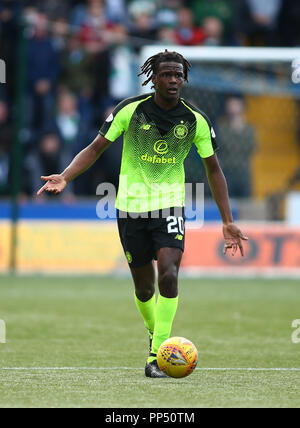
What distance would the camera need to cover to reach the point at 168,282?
300 inches

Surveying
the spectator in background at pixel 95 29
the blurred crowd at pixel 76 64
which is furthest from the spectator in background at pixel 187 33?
the spectator in background at pixel 95 29

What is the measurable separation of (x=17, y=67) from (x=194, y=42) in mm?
3425

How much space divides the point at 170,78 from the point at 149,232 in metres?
1.19

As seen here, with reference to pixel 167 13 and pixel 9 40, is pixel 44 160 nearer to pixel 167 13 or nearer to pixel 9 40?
pixel 9 40

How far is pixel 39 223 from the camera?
54.0 ft

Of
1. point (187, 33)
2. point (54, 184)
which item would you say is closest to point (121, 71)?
point (187, 33)

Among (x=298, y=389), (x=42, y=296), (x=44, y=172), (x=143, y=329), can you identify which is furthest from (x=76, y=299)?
(x=298, y=389)

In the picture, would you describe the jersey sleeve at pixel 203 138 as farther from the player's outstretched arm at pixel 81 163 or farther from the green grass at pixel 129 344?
the green grass at pixel 129 344

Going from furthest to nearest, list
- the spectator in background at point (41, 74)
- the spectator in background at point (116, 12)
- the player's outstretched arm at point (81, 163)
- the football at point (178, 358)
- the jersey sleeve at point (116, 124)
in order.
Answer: the spectator in background at point (116, 12) < the spectator in background at point (41, 74) < the jersey sleeve at point (116, 124) < the player's outstretched arm at point (81, 163) < the football at point (178, 358)

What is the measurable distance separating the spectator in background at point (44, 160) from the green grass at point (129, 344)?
209 centimetres

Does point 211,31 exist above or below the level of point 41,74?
above

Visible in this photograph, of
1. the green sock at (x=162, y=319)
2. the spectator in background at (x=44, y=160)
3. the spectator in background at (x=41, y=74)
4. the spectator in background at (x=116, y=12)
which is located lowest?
the green sock at (x=162, y=319)

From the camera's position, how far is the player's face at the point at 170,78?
25.1 feet

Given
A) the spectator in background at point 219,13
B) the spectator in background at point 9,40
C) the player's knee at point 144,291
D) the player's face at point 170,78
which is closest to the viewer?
the player's face at point 170,78
